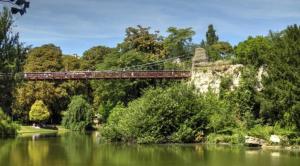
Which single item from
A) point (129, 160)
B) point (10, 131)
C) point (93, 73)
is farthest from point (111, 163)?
point (93, 73)

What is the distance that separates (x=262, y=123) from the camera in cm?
3503

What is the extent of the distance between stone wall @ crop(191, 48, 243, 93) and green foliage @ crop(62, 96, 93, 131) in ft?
56.3

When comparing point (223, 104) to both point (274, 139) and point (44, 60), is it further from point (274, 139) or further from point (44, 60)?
point (44, 60)

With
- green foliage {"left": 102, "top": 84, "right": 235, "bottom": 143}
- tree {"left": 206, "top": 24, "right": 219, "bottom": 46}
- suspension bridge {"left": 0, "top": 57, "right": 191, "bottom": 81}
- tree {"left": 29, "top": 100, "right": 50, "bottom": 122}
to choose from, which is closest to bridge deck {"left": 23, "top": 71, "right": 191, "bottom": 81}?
suspension bridge {"left": 0, "top": 57, "right": 191, "bottom": 81}

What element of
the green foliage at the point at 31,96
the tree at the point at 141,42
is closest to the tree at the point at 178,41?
the tree at the point at 141,42

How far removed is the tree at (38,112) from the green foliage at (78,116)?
8.04ft

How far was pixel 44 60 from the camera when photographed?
2601 inches

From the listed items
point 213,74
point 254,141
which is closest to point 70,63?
point 213,74

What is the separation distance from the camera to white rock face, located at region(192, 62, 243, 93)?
3966cm

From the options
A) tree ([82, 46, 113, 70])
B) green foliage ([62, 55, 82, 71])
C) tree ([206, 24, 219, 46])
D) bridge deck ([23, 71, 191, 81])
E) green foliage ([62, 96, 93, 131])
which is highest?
tree ([206, 24, 219, 46])

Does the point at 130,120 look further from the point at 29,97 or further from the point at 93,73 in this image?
the point at 29,97

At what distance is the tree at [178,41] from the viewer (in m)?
73.9

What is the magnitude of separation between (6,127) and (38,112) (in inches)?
695

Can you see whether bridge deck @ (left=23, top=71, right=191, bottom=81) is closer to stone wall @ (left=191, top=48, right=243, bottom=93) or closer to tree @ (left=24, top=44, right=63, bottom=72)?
stone wall @ (left=191, top=48, right=243, bottom=93)
